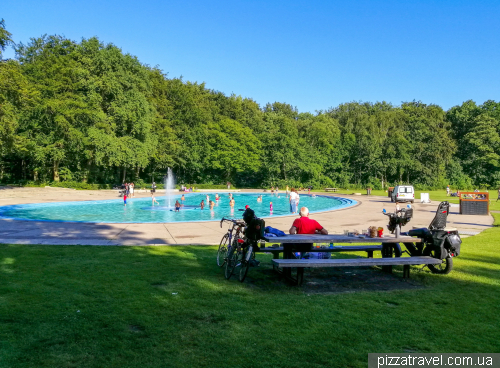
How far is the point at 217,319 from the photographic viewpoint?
5.21m

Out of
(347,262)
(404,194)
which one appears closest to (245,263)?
(347,262)

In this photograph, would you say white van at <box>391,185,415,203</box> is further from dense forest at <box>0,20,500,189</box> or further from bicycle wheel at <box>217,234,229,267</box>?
bicycle wheel at <box>217,234,229,267</box>

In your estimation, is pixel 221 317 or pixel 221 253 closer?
Result: pixel 221 317

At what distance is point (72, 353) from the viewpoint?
4152 mm

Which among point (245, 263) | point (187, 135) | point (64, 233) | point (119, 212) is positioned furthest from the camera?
point (187, 135)

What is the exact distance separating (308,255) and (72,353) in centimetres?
474

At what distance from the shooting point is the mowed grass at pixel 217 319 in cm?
417

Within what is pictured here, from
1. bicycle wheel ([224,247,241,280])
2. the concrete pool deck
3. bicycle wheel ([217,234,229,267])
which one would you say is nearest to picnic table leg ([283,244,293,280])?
bicycle wheel ([224,247,241,280])

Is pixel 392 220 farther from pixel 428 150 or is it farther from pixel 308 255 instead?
pixel 428 150

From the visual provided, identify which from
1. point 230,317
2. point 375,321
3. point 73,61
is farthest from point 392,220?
point 73,61

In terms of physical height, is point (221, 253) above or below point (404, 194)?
below

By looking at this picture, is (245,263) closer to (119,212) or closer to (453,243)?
(453,243)

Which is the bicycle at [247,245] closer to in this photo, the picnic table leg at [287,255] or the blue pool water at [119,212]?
the picnic table leg at [287,255]

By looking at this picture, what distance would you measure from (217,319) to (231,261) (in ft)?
7.86
